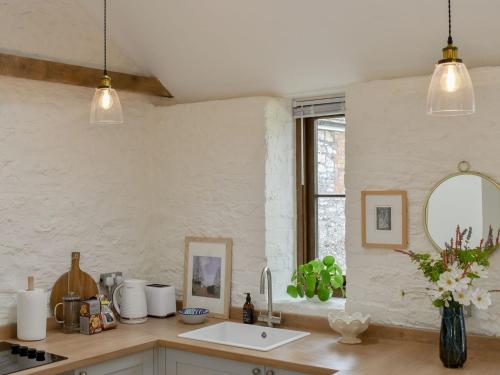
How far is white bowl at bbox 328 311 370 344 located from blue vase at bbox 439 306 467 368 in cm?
47

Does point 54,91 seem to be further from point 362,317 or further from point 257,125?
point 362,317

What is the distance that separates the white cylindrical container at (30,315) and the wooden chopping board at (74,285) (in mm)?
267

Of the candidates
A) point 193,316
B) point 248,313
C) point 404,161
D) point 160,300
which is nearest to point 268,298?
point 248,313

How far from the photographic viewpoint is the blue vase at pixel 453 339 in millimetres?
2639

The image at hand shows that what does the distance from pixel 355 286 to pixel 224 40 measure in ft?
4.84

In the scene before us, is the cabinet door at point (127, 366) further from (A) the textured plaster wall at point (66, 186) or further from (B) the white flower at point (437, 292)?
(B) the white flower at point (437, 292)

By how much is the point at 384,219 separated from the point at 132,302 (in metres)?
1.51

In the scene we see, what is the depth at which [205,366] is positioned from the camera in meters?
3.10

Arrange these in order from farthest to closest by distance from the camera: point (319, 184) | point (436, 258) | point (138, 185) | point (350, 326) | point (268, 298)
Result: point (138, 185) < point (319, 184) < point (268, 298) < point (350, 326) < point (436, 258)

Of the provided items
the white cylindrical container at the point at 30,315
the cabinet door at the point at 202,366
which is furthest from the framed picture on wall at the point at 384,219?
the white cylindrical container at the point at 30,315

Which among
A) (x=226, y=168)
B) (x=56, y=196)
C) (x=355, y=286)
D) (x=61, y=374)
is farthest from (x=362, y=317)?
A: (x=56, y=196)

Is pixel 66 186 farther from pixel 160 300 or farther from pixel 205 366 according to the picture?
pixel 205 366

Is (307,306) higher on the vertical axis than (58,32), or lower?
lower

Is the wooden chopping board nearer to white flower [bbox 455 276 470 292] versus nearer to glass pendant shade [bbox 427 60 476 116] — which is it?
white flower [bbox 455 276 470 292]
